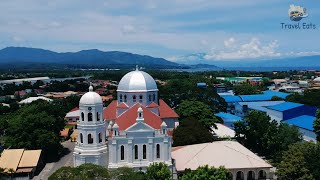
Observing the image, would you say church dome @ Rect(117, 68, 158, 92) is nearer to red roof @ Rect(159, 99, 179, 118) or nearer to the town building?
red roof @ Rect(159, 99, 179, 118)

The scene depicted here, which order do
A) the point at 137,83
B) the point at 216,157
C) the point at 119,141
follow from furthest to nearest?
the point at 137,83, the point at 216,157, the point at 119,141

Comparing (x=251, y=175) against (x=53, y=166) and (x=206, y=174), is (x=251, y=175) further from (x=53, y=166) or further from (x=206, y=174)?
(x=53, y=166)

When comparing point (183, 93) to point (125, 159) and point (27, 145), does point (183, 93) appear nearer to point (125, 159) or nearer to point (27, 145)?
point (27, 145)

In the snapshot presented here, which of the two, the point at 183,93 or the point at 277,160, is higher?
the point at 183,93

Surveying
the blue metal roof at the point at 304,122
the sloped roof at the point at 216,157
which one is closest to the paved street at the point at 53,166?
the sloped roof at the point at 216,157

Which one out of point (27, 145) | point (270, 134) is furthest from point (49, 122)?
point (270, 134)

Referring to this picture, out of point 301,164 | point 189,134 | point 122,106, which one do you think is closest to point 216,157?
point 189,134
